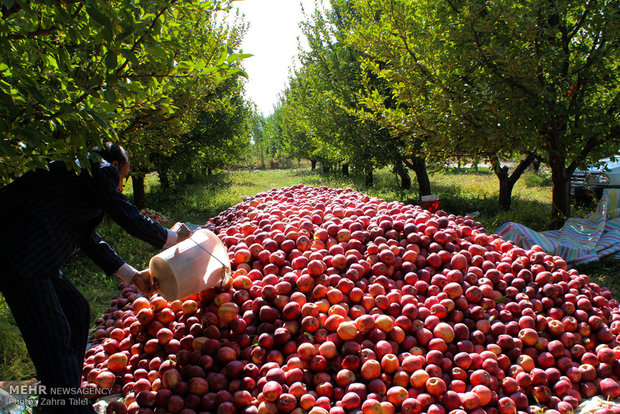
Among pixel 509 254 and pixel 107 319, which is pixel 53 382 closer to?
pixel 107 319

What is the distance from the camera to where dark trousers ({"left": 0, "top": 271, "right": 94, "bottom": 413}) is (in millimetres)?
2312

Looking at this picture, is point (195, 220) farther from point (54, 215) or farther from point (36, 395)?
point (54, 215)

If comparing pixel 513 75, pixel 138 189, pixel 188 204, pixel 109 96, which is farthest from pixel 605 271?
pixel 188 204

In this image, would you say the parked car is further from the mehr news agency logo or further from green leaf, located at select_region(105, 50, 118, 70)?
the mehr news agency logo

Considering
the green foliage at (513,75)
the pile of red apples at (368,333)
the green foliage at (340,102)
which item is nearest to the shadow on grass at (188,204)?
the green foliage at (340,102)

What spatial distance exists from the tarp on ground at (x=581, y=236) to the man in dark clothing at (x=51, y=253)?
488 cm

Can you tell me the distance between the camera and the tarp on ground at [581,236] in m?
5.55

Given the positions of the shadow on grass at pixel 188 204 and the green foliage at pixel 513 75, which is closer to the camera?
the green foliage at pixel 513 75

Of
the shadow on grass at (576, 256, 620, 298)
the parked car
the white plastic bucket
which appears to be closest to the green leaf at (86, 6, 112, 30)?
the white plastic bucket

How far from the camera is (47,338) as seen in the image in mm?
2352

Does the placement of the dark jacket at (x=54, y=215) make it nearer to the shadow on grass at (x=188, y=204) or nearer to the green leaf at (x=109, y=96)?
the green leaf at (x=109, y=96)

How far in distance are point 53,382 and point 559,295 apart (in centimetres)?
368

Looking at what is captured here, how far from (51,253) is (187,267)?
30.9 inches

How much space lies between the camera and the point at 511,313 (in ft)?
10.2
